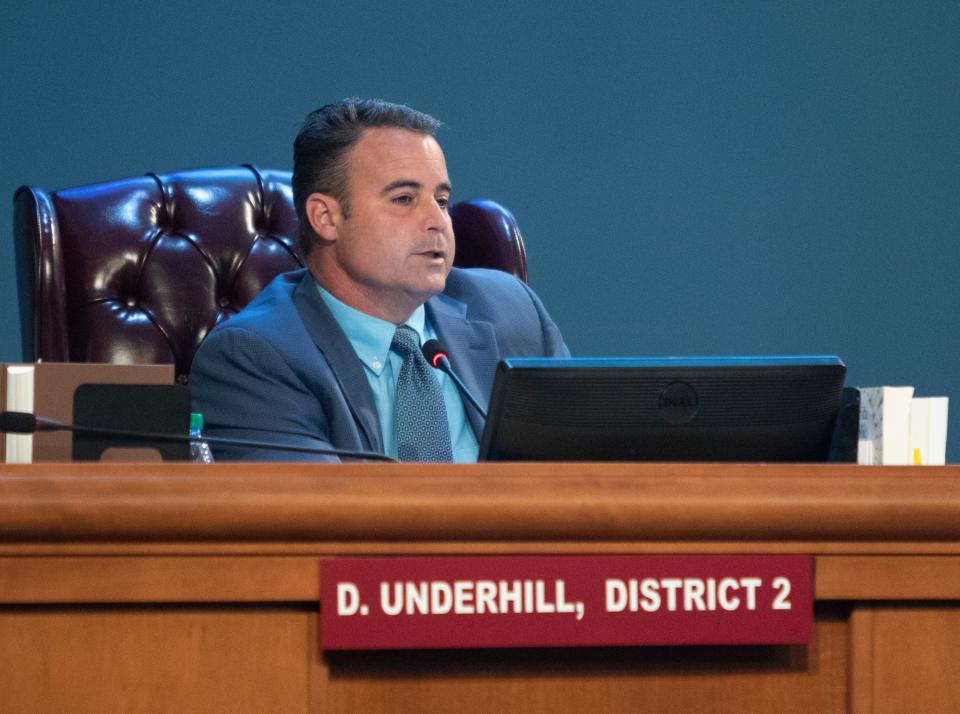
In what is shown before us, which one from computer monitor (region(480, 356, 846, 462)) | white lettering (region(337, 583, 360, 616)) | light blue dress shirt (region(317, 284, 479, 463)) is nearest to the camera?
white lettering (region(337, 583, 360, 616))

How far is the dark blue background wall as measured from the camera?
2.48m

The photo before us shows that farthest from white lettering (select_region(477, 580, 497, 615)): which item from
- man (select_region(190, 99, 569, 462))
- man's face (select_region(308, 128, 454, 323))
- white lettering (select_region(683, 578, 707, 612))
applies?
man's face (select_region(308, 128, 454, 323))

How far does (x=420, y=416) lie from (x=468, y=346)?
0.22 m

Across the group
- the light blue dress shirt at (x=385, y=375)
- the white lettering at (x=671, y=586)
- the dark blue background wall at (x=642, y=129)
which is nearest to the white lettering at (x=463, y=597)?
the white lettering at (x=671, y=586)

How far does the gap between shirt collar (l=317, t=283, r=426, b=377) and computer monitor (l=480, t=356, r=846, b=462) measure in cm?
96

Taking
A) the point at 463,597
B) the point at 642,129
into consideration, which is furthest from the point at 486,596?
the point at 642,129

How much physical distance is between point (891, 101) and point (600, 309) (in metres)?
0.79

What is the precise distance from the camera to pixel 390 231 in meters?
2.03

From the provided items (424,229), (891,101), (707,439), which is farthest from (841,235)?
(707,439)

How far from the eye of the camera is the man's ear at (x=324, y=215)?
2061 millimetres

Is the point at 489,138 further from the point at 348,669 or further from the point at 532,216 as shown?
the point at 348,669

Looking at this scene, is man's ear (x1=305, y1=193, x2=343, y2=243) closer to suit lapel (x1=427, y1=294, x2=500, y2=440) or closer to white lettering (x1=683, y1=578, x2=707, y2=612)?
suit lapel (x1=427, y1=294, x2=500, y2=440)

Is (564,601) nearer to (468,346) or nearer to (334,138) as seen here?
(468,346)

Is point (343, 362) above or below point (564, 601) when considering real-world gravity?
above
